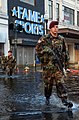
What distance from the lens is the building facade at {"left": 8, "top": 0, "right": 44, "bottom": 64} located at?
126 feet

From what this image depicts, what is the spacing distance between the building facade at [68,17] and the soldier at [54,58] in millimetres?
35786

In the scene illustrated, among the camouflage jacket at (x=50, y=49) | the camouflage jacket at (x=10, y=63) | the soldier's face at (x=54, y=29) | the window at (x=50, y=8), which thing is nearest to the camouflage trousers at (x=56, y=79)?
the camouflage jacket at (x=50, y=49)

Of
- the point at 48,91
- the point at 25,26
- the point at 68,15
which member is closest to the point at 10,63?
the point at 48,91

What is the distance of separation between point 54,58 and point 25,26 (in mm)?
33914

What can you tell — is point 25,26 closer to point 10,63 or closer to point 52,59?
point 10,63

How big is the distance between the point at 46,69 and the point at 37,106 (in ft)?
Answer: 2.65

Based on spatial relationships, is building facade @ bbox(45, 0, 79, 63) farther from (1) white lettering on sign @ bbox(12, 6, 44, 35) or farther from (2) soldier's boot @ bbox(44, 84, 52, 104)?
(2) soldier's boot @ bbox(44, 84, 52, 104)

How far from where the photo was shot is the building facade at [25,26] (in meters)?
38.5

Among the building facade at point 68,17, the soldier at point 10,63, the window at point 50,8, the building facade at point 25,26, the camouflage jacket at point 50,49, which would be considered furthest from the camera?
the window at point 50,8

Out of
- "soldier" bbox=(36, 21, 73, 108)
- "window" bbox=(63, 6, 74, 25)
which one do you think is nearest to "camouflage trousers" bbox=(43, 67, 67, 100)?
"soldier" bbox=(36, 21, 73, 108)

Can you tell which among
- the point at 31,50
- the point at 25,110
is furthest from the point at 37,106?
the point at 31,50

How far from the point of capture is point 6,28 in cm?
3750

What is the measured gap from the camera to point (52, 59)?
743cm

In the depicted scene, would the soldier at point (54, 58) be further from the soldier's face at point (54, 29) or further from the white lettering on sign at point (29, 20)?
the white lettering on sign at point (29, 20)
